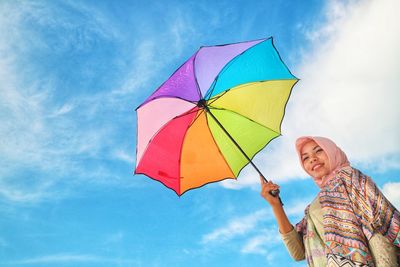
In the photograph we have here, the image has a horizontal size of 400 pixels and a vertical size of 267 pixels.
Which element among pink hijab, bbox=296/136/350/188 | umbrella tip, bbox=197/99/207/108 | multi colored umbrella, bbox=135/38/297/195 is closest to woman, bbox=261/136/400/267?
pink hijab, bbox=296/136/350/188

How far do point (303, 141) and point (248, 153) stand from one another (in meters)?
0.94

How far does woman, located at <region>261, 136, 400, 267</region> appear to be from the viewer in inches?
117

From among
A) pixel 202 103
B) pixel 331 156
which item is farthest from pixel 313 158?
pixel 202 103

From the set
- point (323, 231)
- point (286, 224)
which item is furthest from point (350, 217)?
point (286, 224)

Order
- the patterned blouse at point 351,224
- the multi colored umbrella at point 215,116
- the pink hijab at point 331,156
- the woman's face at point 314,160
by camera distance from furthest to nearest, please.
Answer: the multi colored umbrella at point 215,116 < the woman's face at point 314,160 < the pink hijab at point 331,156 < the patterned blouse at point 351,224

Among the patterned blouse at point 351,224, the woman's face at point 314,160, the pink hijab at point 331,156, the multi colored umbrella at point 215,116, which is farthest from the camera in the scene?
the multi colored umbrella at point 215,116

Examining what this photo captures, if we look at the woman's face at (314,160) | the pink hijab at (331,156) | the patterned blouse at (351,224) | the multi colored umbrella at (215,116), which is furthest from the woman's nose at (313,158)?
the multi colored umbrella at (215,116)

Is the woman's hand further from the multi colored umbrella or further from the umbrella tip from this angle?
the umbrella tip

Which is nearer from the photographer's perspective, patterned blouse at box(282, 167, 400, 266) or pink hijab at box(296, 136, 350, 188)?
patterned blouse at box(282, 167, 400, 266)

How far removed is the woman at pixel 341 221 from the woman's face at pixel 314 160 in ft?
0.03

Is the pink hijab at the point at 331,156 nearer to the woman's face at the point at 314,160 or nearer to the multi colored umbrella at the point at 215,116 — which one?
the woman's face at the point at 314,160

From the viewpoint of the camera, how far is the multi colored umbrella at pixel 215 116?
496cm

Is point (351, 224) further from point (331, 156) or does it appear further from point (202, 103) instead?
point (202, 103)

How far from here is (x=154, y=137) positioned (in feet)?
16.6
